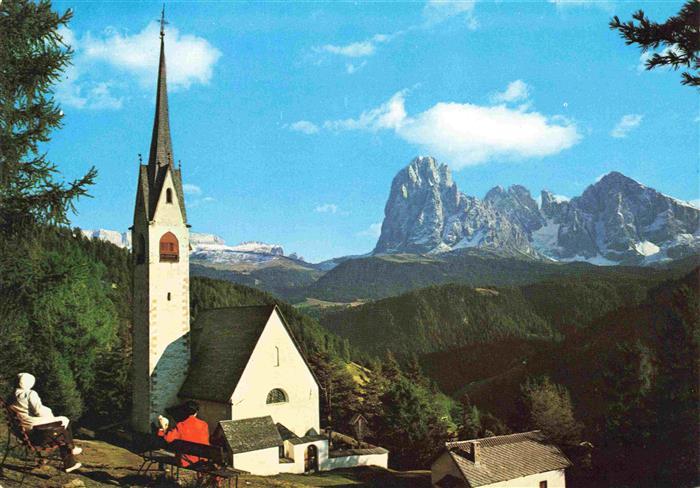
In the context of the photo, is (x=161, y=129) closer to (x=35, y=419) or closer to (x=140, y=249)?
(x=140, y=249)

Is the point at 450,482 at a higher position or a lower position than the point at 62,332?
lower

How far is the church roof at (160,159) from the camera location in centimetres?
3994

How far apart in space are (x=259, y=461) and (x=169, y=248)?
1496 cm

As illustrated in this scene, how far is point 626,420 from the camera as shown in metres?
38.7

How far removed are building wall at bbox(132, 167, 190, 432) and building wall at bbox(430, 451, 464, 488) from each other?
17032mm

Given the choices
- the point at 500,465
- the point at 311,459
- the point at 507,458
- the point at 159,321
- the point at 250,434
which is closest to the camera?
the point at 250,434

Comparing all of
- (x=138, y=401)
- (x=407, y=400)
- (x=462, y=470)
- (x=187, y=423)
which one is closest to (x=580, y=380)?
(x=407, y=400)

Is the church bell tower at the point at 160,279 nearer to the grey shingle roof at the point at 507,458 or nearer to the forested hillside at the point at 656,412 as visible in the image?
the grey shingle roof at the point at 507,458

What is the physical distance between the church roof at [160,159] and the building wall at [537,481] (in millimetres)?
26320

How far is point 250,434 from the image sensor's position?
33.6 meters

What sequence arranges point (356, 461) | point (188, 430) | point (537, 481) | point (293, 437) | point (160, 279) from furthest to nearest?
1. point (356, 461)
2. point (160, 279)
3. point (537, 481)
4. point (293, 437)
5. point (188, 430)

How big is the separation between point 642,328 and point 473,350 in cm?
6986

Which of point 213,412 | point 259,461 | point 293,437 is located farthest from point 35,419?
point 293,437

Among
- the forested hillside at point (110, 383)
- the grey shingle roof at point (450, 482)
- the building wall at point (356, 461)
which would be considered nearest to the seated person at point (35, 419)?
the forested hillside at point (110, 383)
